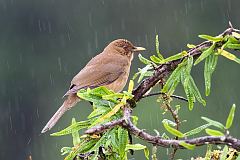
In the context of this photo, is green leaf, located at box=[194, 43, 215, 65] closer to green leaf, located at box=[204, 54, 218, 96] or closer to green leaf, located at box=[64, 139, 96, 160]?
green leaf, located at box=[204, 54, 218, 96]

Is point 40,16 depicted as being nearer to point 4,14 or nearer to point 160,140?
point 4,14

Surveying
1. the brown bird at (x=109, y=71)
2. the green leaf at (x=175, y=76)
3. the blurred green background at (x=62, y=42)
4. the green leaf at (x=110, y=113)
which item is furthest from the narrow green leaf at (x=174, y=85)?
the blurred green background at (x=62, y=42)

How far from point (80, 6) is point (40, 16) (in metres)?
2.42

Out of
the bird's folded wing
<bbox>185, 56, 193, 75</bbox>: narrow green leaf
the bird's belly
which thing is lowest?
the bird's belly

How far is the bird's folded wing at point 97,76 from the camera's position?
21.5 ft

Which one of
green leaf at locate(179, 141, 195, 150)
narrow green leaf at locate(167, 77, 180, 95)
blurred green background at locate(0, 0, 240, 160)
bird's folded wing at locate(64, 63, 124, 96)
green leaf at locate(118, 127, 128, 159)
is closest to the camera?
green leaf at locate(179, 141, 195, 150)

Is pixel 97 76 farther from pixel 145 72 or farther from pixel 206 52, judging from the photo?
pixel 206 52

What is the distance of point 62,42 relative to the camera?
2881 centimetres

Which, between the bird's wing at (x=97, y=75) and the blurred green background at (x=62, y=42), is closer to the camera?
the bird's wing at (x=97, y=75)

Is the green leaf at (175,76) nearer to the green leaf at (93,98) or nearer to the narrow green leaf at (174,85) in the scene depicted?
the narrow green leaf at (174,85)

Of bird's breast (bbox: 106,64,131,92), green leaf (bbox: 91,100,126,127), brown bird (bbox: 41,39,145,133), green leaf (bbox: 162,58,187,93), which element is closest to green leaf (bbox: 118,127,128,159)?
green leaf (bbox: 91,100,126,127)

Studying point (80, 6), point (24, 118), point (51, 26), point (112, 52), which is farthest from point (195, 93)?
point (80, 6)

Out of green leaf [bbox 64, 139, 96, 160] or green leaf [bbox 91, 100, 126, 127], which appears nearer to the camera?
green leaf [bbox 91, 100, 126, 127]

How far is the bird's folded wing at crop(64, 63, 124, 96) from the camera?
21.5ft
